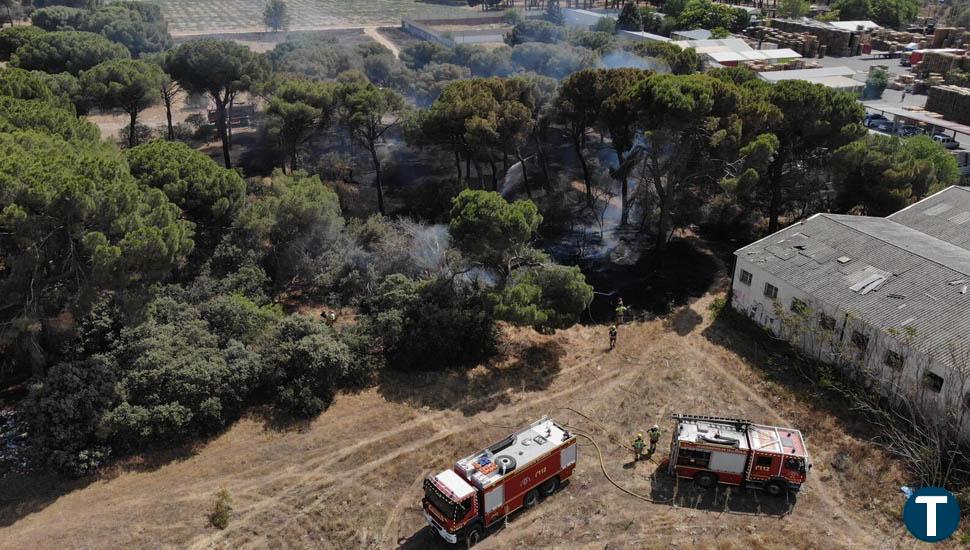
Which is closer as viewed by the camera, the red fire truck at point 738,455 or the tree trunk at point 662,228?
the red fire truck at point 738,455

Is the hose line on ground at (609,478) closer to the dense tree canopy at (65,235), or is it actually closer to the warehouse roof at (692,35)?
the dense tree canopy at (65,235)

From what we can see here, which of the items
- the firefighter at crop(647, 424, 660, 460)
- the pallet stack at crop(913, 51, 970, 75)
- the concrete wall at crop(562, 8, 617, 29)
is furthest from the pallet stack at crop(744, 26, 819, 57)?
the firefighter at crop(647, 424, 660, 460)

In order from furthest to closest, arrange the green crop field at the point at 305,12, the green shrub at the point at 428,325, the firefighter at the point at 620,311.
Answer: the green crop field at the point at 305,12
the firefighter at the point at 620,311
the green shrub at the point at 428,325

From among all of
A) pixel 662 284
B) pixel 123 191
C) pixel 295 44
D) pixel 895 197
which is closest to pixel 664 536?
pixel 662 284

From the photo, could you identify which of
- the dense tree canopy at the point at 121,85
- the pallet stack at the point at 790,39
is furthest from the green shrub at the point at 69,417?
the pallet stack at the point at 790,39

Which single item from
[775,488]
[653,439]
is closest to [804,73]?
[653,439]

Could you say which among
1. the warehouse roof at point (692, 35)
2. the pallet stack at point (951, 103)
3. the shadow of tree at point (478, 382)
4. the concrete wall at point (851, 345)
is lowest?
the shadow of tree at point (478, 382)

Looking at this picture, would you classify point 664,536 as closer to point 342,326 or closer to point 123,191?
point 342,326
